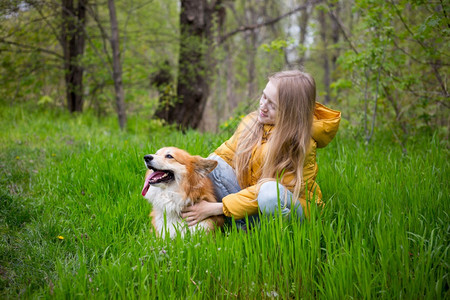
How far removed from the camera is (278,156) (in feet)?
8.91

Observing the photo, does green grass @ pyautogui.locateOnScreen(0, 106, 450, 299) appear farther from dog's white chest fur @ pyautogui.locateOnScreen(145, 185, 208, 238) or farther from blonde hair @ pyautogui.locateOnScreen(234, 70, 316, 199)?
blonde hair @ pyautogui.locateOnScreen(234, 70, 316, 199)

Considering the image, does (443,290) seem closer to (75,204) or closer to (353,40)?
(75,204)

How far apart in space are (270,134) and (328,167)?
1.15 metres

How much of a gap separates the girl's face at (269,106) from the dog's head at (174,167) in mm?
585

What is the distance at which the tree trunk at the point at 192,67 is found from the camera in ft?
25.6

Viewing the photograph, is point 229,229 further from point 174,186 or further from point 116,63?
point 116,63

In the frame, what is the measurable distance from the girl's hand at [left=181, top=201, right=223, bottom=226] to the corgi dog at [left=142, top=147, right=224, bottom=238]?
0.11ft

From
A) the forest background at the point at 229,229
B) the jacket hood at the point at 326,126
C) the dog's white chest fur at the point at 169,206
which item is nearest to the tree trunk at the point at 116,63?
the forest background at the point at 229,229

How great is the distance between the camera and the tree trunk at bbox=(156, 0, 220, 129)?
7789mm

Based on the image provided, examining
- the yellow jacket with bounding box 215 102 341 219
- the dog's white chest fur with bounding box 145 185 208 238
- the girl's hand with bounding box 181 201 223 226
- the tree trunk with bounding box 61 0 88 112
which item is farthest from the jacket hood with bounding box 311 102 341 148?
the tree trunk with bounding box 61 0 88 112

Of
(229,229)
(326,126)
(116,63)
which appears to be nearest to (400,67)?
(326,126)

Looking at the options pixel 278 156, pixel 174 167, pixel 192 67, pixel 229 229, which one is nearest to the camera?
pixel 174 167

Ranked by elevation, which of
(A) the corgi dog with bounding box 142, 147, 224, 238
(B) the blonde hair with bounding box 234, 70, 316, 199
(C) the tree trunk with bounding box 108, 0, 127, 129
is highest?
(C) the tree trunk with bounding box 108, 0, 127, 129

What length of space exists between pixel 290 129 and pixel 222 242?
1.03m
